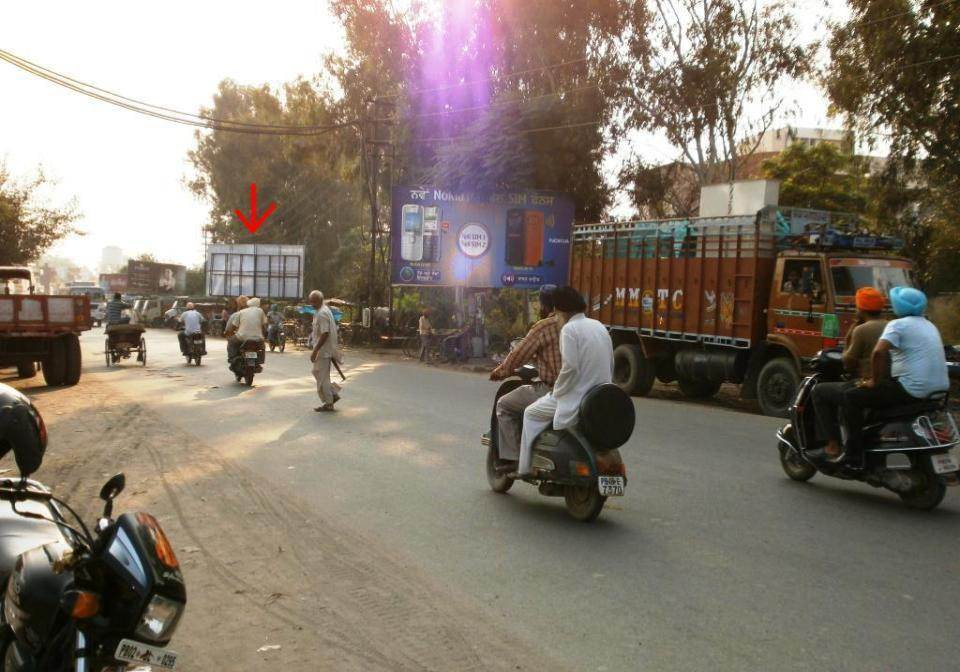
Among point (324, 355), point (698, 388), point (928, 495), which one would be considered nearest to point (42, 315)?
point (324, 355)

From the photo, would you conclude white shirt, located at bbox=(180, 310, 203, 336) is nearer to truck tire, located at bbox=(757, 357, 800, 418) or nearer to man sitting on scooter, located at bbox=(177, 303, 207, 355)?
man sitting on scooter, located at bbox=(177, 303, 207, 355)

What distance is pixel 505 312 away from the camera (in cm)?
3200

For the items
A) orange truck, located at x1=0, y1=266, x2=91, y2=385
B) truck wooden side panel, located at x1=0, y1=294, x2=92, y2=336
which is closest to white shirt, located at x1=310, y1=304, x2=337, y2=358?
truck wooden side panel, located at x1=0, y1=294, x2=92, y2=336

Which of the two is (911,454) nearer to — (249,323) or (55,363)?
(249,323)

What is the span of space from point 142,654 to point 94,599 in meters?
0.20

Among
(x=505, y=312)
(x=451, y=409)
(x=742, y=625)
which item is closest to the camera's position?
(x=742, y=625)

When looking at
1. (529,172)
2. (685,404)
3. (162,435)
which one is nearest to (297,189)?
(529,172)

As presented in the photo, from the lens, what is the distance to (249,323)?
16.6 metres

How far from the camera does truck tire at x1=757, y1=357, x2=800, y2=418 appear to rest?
45.4 feet

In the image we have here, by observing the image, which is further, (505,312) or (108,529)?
(505,312)

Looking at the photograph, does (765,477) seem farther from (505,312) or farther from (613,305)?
(505,312)

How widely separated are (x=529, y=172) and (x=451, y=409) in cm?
1525

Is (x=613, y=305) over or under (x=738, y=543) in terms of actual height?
over

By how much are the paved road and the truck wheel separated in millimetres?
6128
